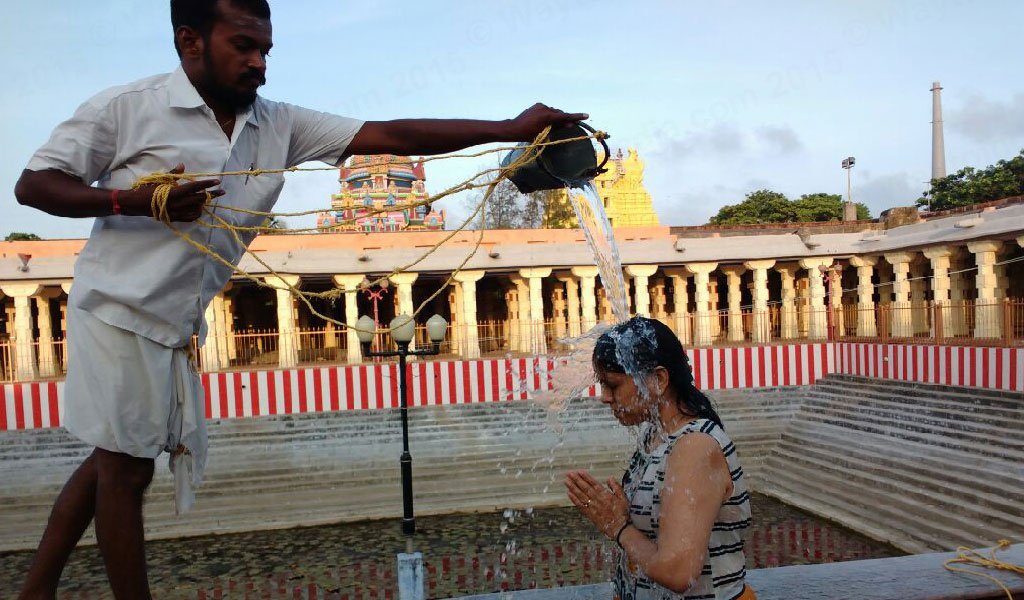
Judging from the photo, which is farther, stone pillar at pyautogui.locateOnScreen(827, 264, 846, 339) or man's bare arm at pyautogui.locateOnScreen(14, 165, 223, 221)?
stone pillar at pyautogui.locateOnScreen(827, 264, 846, 339)

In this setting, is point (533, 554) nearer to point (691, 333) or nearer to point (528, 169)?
point (528, 169)

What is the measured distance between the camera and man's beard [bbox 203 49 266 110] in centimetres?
168

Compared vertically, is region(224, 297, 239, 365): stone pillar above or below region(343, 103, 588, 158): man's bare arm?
below

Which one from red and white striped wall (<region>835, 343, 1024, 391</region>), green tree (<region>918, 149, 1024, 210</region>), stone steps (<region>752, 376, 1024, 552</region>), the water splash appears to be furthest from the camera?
green tree (<region>918, 149, 1024, 210</region>)

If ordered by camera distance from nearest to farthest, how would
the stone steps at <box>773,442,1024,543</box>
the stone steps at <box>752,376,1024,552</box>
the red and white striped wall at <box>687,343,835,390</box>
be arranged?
1. the stone steps at <box>773,442,1024,543</box>
2. the stone steps at <box>752,376,1024,552</box>
3. the red and white striped wall at <box>687,343,835,390</box>

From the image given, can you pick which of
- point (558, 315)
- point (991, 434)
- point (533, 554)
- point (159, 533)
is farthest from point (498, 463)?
point (558, 315)

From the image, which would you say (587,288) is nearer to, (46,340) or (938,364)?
(938,364)

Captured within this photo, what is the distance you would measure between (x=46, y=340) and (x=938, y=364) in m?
17.3

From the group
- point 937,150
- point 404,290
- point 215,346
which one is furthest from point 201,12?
point 937,150

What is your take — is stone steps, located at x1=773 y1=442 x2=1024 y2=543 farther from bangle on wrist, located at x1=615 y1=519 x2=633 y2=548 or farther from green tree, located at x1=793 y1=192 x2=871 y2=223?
green tree, located at x1=793 y1=192 x2=871 y2=223

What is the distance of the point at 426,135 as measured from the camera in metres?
1.96

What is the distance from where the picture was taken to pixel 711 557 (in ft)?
5.74

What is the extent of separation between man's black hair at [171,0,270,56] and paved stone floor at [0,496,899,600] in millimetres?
6530

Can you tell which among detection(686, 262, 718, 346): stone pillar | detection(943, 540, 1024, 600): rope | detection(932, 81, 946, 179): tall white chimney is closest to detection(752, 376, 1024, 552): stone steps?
detection(686, 262, 718, 346): stone pillar
